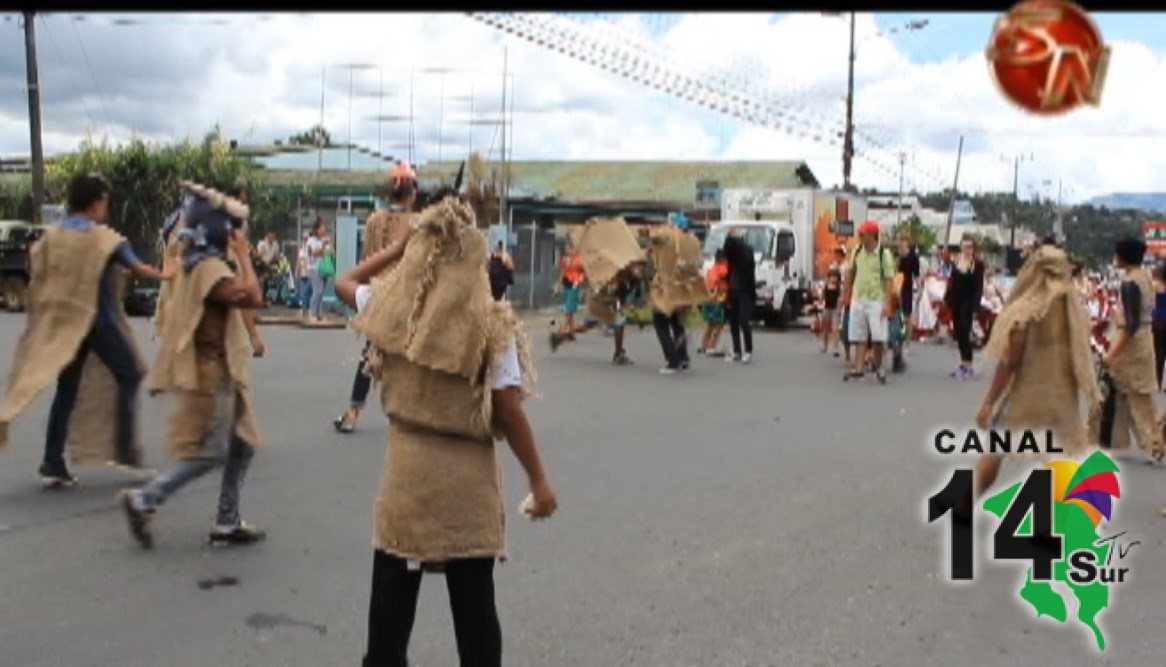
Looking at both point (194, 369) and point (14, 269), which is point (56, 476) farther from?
point (14, 269)

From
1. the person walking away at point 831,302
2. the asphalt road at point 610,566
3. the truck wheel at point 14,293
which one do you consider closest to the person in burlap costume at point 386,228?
the asphalt road at point 610,566

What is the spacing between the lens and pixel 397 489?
4043 mm

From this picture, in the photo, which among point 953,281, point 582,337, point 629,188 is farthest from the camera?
point 629,188

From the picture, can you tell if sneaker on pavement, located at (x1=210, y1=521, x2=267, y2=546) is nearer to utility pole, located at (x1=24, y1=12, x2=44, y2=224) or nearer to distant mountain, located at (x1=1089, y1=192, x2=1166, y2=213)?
distant mountain, located at (x1=1089, y1=192, x2=1166, y2=213)

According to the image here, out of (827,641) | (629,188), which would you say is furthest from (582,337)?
(629,188)

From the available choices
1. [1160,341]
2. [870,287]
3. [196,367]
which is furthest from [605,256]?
[196,367]

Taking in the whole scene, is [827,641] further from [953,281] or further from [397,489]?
[953,281]

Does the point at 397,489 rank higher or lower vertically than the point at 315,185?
lower

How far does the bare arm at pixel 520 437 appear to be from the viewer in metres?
4.00

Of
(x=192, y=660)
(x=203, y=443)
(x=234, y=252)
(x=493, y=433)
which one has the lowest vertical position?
(x=192, y=660)

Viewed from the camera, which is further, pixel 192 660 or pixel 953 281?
pixel 953 281

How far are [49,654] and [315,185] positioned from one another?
27697 millimetres

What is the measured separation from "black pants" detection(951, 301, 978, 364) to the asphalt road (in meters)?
5.52

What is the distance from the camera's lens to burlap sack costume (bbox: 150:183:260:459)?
6.42m
